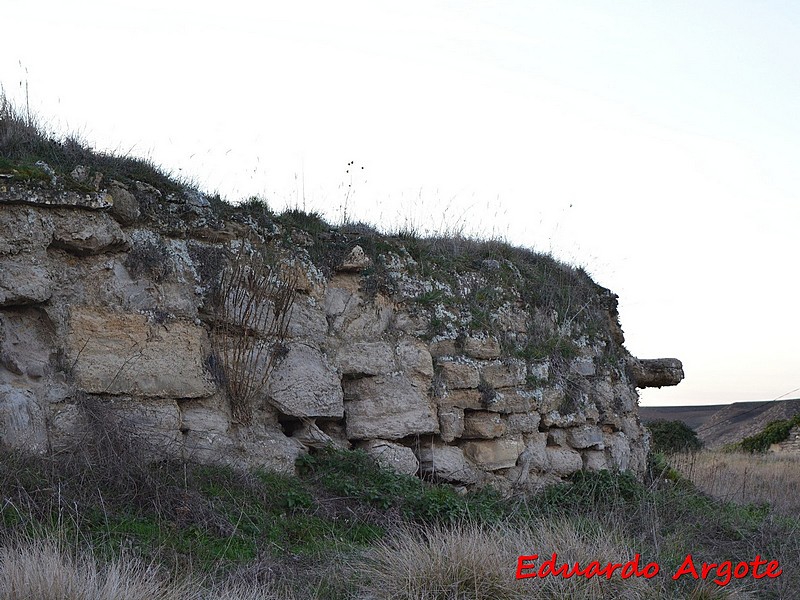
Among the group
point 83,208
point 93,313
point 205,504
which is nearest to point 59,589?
point 205,504

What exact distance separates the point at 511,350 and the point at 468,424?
106 centimetres

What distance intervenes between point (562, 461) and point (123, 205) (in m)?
5.61

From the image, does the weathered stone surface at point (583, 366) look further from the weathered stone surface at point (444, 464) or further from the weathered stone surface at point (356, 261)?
the weathered stone surface at point (356, 261)

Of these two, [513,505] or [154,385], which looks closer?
[154,385]

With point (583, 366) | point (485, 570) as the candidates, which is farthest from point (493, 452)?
point (485, 570)

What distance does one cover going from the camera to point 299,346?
25.9 feet

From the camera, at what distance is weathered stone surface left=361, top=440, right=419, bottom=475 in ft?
26.0

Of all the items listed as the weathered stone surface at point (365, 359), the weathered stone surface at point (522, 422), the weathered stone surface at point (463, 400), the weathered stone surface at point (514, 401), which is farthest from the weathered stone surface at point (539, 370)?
the weathered stone surface at point (365, 359)

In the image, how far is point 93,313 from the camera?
676cm

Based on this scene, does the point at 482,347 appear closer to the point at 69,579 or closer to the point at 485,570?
the point at 485,570

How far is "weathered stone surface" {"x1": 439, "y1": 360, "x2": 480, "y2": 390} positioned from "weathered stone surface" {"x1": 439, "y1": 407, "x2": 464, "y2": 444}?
0.26 meters

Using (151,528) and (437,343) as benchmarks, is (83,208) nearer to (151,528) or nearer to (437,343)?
(151,528)
